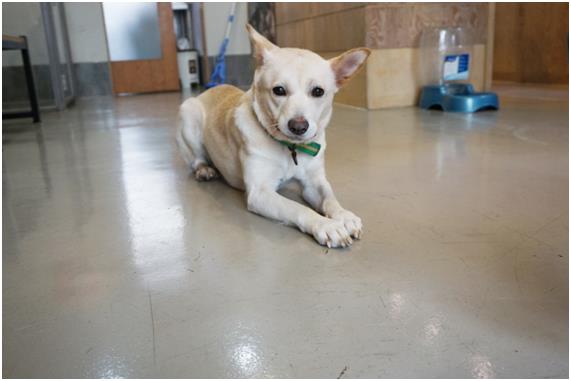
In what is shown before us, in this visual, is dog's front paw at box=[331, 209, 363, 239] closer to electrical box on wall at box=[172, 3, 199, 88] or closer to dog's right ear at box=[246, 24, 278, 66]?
dog's right ear at box=[246, 24, 278, 66]

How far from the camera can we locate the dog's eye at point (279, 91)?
1.48 metres

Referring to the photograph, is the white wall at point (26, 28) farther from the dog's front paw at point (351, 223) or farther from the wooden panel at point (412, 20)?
the dog's front paw at point (351, 223)

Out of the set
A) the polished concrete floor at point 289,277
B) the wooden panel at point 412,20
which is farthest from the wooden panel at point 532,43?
the polished concrete floor at point 289,277

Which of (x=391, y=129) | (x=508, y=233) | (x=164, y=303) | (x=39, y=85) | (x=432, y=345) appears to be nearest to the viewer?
(x=432, y=345)

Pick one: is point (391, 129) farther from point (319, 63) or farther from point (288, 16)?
point (288, 16)

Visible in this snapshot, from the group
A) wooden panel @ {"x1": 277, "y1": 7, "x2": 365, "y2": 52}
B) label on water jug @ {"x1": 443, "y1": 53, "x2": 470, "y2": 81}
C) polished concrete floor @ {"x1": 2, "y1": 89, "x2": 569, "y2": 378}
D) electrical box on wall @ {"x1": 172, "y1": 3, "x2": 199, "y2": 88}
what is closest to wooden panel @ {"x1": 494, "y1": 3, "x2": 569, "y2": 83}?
label on water jug @ {"x1": 443, "y1": 53, "x2": 470, "y2": 81}

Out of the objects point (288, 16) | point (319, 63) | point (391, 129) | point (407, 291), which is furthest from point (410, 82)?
point (407, 291)

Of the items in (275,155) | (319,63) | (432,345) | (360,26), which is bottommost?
(432,345)

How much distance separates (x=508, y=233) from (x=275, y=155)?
2.46ft

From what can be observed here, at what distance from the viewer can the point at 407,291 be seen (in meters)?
1.05

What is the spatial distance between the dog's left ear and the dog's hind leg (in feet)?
2.42

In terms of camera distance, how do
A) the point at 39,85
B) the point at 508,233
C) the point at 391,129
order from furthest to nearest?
1. the point at 39,85
2. the point at 391,129
3. the point at 508,233

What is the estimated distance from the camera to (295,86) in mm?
1467

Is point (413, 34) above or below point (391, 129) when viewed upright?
above
